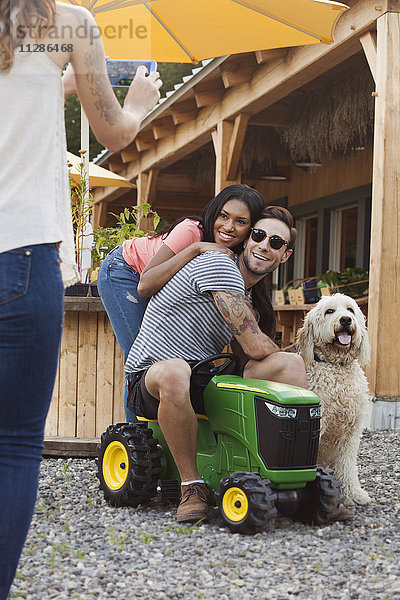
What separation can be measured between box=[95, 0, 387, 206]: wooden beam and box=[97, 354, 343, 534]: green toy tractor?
13.8 ft


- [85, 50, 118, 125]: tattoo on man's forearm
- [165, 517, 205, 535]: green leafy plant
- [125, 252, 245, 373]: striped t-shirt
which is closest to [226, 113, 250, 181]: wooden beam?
[125, 252, 245, 373]: striped t-shirt

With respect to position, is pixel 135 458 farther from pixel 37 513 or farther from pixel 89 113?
pixel 89 113

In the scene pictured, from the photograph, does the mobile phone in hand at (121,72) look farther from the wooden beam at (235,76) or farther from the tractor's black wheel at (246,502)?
the wooden beam at (235,76)

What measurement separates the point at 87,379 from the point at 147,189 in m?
9.37

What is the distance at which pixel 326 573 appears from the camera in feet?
8.33

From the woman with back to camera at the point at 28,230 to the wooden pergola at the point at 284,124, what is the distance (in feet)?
15.3

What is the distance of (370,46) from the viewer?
256 inches

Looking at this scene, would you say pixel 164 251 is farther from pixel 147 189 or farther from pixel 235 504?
pixel 147 189

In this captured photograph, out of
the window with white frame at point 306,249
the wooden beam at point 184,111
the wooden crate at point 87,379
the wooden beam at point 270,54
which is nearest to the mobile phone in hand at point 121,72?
the wooden crate at point 87,379

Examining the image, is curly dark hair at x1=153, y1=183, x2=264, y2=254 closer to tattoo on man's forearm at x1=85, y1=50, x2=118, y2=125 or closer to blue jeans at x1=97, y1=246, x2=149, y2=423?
blue jeans at x1=97, y1=246, x2=149, y2=423

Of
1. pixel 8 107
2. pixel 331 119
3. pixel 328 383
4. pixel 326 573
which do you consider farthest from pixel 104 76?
pixel 331 119

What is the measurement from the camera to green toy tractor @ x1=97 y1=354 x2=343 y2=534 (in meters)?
3.00

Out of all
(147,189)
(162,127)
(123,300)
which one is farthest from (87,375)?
(147,189)

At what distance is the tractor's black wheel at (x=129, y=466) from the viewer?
3359mm
